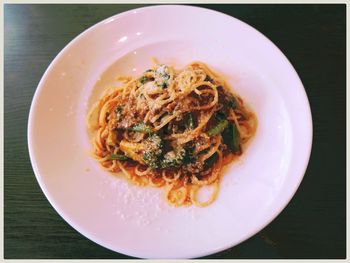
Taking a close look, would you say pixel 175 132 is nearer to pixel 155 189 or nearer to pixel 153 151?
pixel 153 151

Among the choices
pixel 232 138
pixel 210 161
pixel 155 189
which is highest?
pixel 232 138

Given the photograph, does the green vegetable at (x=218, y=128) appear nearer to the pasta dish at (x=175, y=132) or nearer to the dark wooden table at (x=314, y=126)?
the pasta dish at (x=175, y=132)

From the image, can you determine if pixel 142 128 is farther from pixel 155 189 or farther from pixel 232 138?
pixel 232 138

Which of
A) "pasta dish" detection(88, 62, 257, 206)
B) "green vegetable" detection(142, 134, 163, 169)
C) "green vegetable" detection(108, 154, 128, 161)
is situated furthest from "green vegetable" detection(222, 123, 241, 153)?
"green vegetable" detection(108, 154, 128, 161)

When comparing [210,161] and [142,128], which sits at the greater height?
[142,128]

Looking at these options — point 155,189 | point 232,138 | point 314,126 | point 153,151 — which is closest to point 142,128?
point 153,151

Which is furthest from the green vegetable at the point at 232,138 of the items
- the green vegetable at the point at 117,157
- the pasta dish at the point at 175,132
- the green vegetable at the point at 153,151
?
the green vegetable at the point at 117,157

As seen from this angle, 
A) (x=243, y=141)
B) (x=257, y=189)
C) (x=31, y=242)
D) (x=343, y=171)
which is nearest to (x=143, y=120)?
(x=243, y=141)

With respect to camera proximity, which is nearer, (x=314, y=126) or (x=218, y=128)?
(x=218, y=128)
